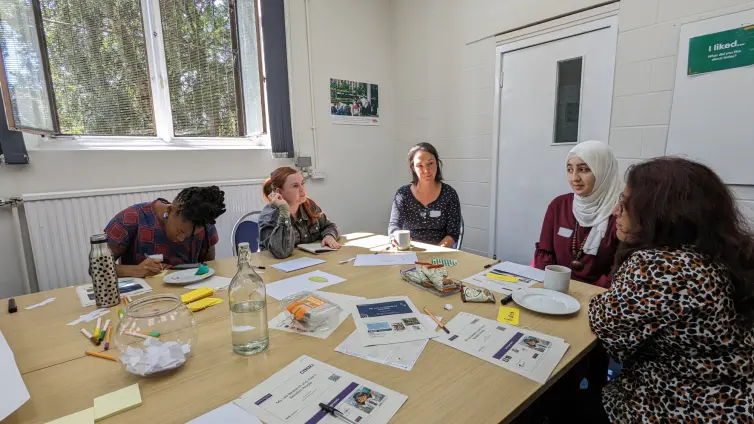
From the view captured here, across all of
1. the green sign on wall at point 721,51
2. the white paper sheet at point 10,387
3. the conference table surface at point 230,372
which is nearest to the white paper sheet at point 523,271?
the conference table surface at point 230,372

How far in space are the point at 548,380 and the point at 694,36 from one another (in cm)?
235

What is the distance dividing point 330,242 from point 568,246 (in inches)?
49.4

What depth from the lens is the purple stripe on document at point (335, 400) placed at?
70cm

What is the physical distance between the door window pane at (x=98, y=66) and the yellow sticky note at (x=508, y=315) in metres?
2.85

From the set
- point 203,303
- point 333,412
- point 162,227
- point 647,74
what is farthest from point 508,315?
point 647,74

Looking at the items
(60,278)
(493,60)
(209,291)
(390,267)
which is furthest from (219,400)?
(493,60)

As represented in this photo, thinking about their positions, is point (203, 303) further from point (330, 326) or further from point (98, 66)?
point (98, 66)

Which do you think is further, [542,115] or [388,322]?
[542,115]

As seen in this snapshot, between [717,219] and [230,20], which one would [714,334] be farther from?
[230,20]

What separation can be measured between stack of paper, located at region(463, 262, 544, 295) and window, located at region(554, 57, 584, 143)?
5.22 ft

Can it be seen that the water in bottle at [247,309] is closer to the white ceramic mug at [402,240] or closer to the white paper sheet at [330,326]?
the white paper sheet at [330,326]

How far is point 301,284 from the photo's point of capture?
143cm

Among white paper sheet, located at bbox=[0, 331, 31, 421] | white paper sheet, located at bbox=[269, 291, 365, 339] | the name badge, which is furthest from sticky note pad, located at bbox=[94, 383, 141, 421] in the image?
the name badge

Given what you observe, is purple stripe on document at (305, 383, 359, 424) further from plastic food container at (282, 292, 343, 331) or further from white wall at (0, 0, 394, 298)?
white wall at (0, 0, 394, 298)
